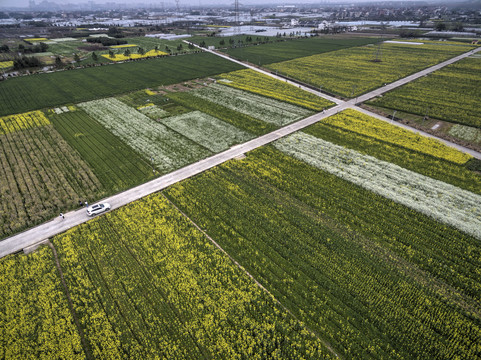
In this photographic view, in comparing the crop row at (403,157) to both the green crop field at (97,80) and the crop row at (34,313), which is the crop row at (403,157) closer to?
the crop row at (34,313)

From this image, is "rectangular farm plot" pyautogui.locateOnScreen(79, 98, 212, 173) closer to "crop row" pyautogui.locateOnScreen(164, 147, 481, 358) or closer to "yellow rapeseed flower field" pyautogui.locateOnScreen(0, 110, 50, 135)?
"crop row" pyautogui.locateOnScreen(164, 147, 481, 358)

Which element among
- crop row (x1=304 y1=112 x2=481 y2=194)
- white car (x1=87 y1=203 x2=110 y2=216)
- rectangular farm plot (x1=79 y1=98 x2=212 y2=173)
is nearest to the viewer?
white car (x1=87 y1=203 x2=110 y2=216)

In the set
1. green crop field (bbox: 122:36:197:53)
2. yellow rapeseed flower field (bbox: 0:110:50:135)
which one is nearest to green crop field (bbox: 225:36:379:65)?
green crop field (bbox: 122:36:197:53)

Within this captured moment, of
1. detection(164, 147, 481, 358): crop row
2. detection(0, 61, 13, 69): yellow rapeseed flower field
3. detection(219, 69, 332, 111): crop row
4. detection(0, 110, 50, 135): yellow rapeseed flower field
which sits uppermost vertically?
detection(0, 61, 13, 69): yellow rapeseed flower field

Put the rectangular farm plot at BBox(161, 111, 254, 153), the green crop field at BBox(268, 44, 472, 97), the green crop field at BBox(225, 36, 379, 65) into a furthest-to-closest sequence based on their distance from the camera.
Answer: the green crop field at BBox(225, 36, 379, 65)
the green crop field at BBox(268, 44, 472, 97)
the rectangular farm plot at BBox(161, 111, 254, 153)

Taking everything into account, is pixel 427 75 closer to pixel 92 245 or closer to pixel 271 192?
pixel 271 192

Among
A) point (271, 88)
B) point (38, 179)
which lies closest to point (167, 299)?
point (38, 179)

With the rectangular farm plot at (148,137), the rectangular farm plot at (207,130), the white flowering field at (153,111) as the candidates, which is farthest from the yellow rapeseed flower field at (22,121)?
the rectangular farm plot at (207,130)
